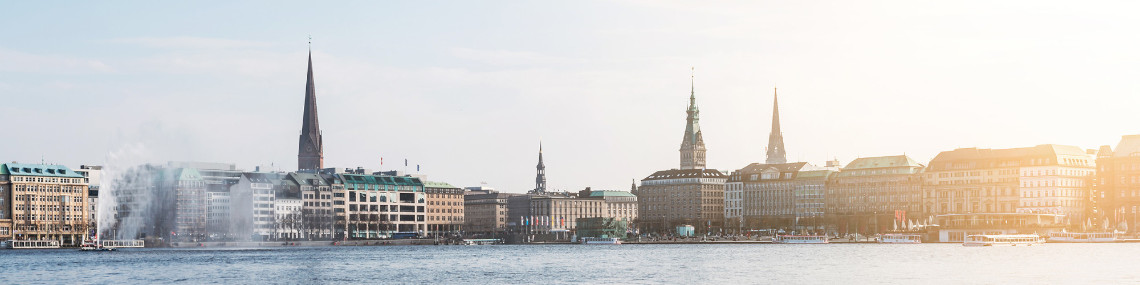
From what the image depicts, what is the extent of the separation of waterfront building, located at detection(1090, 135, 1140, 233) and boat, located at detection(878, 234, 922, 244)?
2117 cm

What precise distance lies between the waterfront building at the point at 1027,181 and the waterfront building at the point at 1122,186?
34.0 feet

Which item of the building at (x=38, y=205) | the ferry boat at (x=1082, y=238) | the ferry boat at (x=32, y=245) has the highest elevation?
the building at (x=38, y=205)

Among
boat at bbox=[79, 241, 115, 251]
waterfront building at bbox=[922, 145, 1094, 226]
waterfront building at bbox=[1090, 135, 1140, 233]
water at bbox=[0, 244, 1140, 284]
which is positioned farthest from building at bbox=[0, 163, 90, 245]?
waterfront building at bbox=[1090, 135, 1140, 233]

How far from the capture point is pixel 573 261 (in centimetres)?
12344

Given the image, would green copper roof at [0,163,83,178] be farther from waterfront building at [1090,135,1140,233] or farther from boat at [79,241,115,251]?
waterfront building at [1090,135,1140,233]

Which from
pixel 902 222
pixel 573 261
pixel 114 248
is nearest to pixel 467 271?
pixel 573 261

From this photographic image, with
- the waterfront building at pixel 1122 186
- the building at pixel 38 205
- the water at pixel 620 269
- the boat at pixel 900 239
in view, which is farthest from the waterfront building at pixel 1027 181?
the building at pixel 38 205

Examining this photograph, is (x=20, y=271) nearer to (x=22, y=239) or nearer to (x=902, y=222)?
(x=22, y=239)

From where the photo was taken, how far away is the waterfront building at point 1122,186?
170 meters

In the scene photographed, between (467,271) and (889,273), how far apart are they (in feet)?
99.0

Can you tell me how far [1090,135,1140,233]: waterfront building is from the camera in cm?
17000

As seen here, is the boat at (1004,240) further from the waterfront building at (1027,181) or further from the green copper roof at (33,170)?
the green copper roof at (33,170)

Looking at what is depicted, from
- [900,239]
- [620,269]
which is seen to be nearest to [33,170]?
[900,239]

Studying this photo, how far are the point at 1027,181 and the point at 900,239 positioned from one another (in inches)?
741
